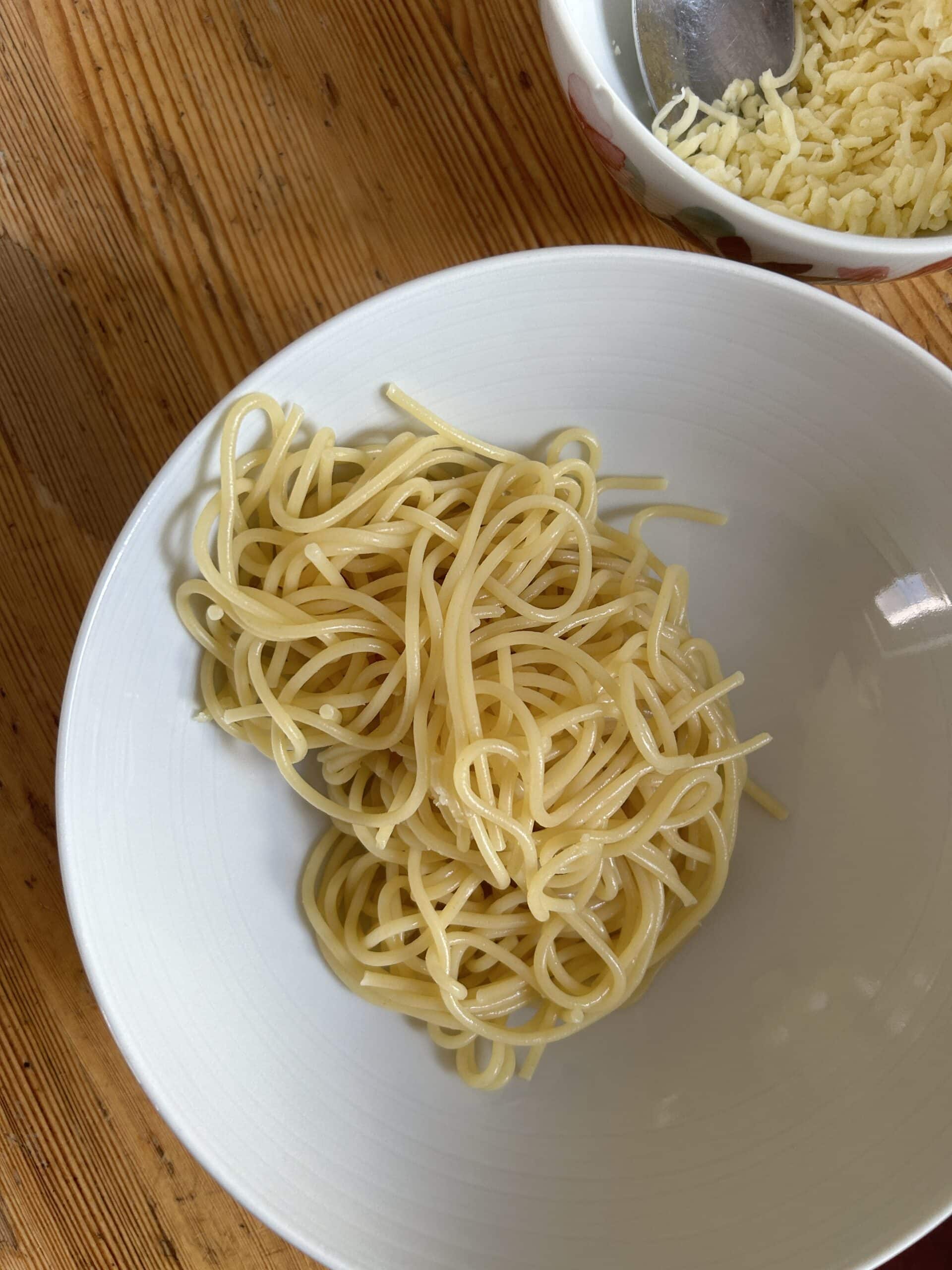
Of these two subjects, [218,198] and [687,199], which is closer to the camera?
[687,199]

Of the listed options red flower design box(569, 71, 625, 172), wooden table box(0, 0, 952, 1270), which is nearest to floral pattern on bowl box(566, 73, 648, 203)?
red flower design box(569, 71, 625, 172)

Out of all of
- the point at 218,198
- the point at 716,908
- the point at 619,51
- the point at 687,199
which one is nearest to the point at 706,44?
the point at 619,51

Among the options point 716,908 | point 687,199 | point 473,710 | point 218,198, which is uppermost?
point 687,199

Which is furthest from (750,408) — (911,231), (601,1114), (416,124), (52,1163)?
(52,1163)

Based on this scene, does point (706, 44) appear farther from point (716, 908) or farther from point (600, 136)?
point (716, 908)

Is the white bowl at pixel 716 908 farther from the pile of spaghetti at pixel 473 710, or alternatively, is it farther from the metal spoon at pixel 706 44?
the metal spoon at pixel 706 44
